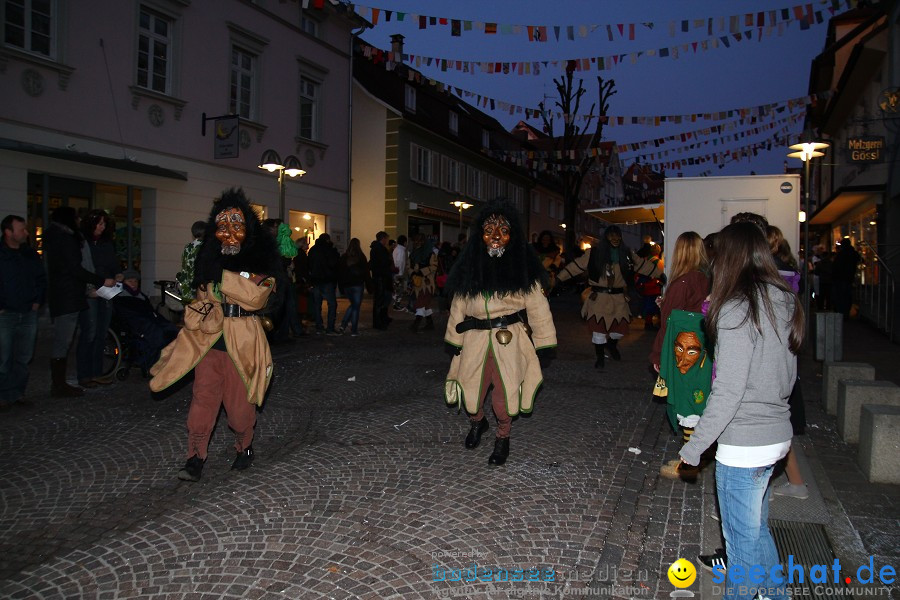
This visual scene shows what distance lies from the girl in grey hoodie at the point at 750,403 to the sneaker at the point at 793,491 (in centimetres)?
176

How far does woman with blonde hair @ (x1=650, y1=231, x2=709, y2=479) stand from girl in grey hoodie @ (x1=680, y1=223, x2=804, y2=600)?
1881 millimetres

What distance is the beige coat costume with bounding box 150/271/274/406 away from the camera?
4.48 meters

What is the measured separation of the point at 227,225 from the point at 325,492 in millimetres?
1928

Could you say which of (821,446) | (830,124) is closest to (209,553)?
(821,446)

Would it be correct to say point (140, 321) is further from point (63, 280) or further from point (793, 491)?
point (793, 491)

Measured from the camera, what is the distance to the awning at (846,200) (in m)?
18.6

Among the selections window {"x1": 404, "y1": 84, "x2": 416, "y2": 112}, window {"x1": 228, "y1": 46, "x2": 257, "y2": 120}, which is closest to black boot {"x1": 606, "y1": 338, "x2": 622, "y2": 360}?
window {"x1": 228, "y1": 46, "x2": 257, "y2": 120}

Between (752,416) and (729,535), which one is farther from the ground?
(752,416)

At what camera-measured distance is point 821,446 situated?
566 cm

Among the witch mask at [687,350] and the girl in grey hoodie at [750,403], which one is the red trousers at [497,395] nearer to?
the witch mask at [687,350]

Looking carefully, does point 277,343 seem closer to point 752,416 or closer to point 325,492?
point 325,492

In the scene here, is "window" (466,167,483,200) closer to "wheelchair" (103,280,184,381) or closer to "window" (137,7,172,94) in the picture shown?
"window" (137,7,172,94)

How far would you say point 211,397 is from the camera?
4.55 metres

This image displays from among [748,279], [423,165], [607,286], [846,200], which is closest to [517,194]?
[423,165]
